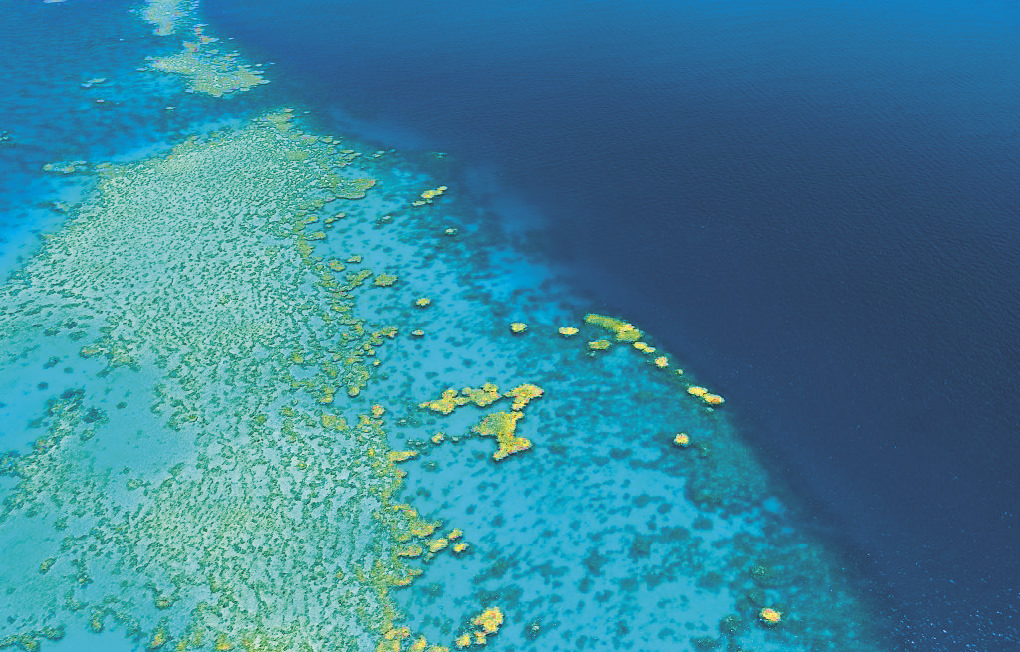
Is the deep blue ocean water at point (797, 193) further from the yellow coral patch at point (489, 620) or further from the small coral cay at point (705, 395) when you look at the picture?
the yellow coral patch at point (489, 620)

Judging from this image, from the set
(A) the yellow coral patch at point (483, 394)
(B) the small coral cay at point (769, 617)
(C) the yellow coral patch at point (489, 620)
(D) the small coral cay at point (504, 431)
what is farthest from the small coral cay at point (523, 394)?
(B) the small coral cay at point (769, 617)

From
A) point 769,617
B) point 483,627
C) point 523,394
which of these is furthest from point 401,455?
point 769,617

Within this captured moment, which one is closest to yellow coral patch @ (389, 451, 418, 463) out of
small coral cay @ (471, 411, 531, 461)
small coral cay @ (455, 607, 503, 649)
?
small coral cay @ (471, 411, 531, 461)

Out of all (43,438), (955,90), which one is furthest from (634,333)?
(955,90)

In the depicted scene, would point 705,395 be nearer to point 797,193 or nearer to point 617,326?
point 617,326

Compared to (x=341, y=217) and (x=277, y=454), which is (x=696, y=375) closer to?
(x=277, y=454)
